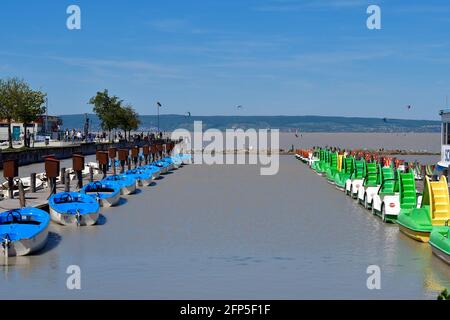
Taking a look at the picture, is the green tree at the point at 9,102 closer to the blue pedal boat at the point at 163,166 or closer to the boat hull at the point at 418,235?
the blue pedal boat at the point at 163,166

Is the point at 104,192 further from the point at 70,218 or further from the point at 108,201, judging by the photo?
the point at 70,218

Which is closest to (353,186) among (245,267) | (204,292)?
(245,267)

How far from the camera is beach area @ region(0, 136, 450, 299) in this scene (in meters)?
23.1

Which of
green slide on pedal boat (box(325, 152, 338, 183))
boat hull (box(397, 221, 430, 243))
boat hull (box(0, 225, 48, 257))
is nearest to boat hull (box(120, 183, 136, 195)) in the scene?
green slide on pedal boat (box(325, 152, 338, 183))

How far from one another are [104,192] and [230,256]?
1903cm

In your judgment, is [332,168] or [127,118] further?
[127,118]

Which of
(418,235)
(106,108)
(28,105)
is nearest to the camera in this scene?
(418,235)

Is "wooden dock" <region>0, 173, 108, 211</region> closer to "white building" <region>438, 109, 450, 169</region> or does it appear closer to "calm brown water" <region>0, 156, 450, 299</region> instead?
"calm brown water" <region>0, 156, 450, 299</region>

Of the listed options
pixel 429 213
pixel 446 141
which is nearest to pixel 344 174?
pixel 446 141

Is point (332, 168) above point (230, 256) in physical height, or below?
above

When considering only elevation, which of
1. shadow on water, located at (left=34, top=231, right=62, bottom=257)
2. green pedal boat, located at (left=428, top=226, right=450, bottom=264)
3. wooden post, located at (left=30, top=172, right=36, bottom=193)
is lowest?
shadow on water, located at (left=34, top=231, right=62, bottom=257)

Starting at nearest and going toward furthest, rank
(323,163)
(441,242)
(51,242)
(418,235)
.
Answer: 1. (441,242)
2. (418,235)
3. (51,242)
4. (323,163)

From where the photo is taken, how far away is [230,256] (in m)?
29.0
